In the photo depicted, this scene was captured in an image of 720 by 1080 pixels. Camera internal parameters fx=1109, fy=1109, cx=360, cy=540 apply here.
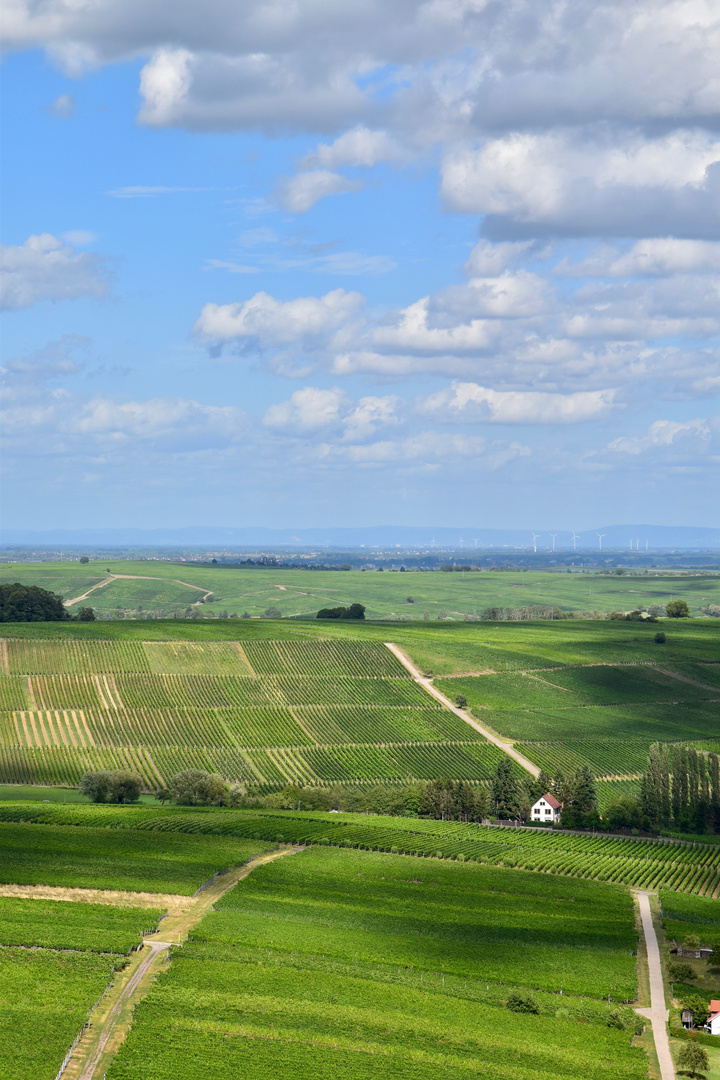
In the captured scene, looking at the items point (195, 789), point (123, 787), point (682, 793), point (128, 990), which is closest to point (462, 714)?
point (682, 793)

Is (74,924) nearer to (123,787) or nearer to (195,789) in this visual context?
(195,789)

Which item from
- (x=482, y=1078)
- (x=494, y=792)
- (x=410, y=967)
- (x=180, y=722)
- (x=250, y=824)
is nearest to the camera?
(x=482, y=1078)

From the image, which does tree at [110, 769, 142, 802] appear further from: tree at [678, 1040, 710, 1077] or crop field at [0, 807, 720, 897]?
tree at [678, 1040, 710, 1077]

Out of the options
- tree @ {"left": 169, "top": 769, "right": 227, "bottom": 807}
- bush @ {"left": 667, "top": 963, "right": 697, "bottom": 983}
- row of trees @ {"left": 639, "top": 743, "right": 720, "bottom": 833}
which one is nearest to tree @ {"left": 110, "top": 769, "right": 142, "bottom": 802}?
tree @ {"left": 169, "top": 769, "right": 227, "bottom": 807}

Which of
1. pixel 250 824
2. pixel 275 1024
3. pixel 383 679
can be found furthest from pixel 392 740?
pixel 275 1024

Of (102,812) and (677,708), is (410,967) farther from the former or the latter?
(677,708)

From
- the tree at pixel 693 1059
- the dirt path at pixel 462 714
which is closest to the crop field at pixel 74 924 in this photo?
the tree at pixel 693 1059

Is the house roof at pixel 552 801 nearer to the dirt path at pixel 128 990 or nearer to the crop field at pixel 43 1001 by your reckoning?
the dirt path at pixel 128 990
